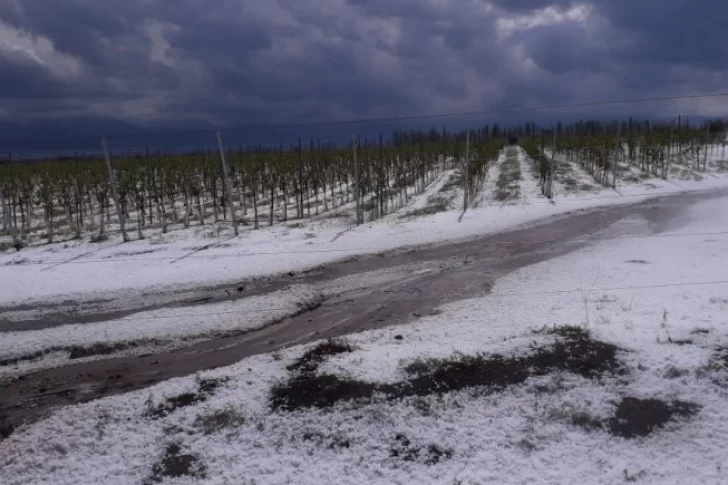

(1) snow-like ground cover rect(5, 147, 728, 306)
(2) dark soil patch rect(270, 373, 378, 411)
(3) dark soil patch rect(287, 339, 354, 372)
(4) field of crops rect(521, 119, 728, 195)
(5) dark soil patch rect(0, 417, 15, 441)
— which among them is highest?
(4) field of crops rect(521, 119, 728, 195)

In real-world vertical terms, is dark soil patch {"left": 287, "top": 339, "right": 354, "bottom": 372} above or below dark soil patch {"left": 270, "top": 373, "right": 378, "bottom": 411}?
above

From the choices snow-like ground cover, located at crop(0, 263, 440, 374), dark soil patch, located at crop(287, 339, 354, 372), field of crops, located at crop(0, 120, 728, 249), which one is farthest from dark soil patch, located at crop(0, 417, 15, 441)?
field of crops, located at crop(0, 120, 728, 249)

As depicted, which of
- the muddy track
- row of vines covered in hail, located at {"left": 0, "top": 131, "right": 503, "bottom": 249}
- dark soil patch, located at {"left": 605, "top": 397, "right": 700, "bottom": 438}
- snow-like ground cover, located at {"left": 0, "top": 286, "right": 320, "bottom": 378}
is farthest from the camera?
row of vines covered in hail, located at {"left": 0, "top": 131, "right": 503, "bottom": 249}

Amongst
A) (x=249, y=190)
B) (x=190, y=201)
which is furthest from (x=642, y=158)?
(x=190, y=201)

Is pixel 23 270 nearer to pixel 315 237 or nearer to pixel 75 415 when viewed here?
pixel 315 237

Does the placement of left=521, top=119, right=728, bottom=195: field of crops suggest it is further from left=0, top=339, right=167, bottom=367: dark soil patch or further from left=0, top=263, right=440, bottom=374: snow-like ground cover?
left=0, top=339, right=167, bottom=367: dark soil patch

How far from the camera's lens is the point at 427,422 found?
4.33 m

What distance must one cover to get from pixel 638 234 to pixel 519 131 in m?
79.3

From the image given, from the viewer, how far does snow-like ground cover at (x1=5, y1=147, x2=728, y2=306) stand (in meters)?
9.42

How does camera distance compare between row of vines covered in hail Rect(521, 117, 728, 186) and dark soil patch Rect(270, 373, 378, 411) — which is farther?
row of vines covered in hail Rect(521, 117, 728, 186)

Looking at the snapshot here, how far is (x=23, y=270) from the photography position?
35.4ft

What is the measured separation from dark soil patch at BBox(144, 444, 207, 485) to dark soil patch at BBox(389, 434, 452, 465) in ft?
5.08

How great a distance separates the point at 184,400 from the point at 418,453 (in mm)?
2414

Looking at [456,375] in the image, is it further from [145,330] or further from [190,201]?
[190,201]
